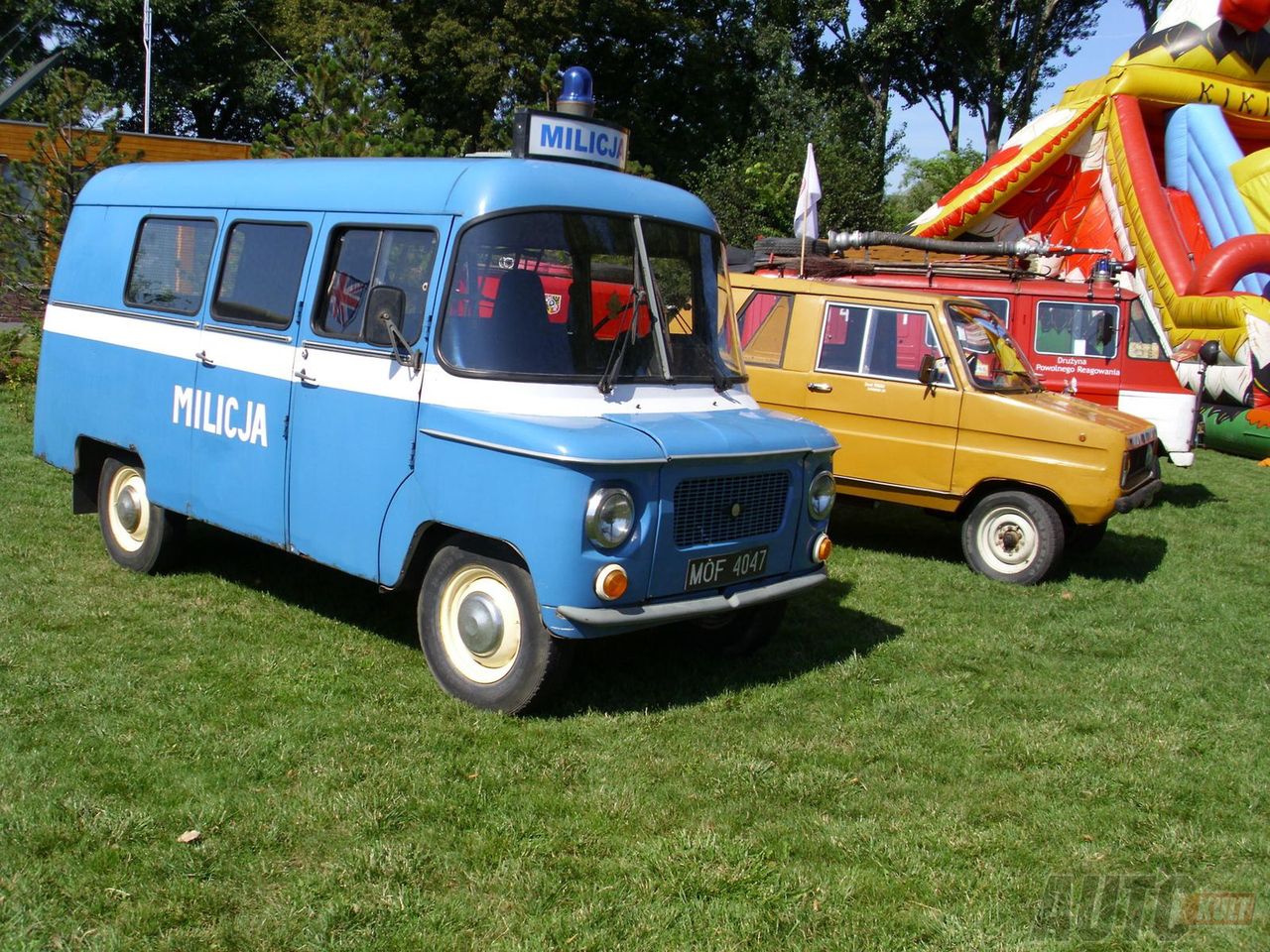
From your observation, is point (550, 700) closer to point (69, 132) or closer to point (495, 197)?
point (495, 197)

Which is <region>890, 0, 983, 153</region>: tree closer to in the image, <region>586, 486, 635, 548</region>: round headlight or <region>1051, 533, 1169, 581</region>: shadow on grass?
<region>1051, 533, 1169, 581</region>: shadow on grass

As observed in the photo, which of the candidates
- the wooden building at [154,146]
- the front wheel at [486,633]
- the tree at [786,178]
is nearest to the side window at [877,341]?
the front wheel at [486,633]

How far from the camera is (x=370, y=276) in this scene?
5.98 metres

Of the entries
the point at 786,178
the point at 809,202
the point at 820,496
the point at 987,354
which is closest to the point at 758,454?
the point at 820,496

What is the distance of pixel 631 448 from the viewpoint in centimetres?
515

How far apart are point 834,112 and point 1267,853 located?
2793 cm

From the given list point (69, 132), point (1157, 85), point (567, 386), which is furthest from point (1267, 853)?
point (1157, 85)

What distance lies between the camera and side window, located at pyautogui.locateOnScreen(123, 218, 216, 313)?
22.8 ft

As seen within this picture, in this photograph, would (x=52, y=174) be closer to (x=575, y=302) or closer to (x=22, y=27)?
(x=575, y=302)

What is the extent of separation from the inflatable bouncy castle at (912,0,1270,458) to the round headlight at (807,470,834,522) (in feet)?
40.8

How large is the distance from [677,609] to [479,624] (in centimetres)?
94

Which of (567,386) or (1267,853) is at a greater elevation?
(567,386)

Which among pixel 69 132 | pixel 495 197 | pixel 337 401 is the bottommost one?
pixel 337 401

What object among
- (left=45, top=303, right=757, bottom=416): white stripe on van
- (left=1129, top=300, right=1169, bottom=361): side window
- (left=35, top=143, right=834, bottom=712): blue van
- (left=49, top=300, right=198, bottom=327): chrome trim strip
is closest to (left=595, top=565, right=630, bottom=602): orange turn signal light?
(left=35, top=143, right=834, bottom=712): blue van
